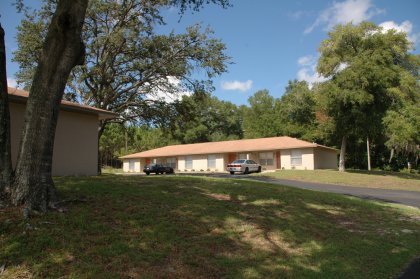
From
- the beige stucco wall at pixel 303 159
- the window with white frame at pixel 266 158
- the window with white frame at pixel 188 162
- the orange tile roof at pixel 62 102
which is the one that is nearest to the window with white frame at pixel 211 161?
the window with white frame at pixel 188 162

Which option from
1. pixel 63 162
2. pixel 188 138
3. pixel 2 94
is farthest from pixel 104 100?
pixel 188 138

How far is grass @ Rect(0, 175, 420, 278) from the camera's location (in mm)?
5641

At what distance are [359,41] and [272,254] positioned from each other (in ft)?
101

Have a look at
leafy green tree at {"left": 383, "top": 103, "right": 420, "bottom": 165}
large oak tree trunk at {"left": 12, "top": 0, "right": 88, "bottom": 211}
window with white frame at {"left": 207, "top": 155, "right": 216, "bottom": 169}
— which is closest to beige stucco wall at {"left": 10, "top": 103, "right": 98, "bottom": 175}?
large oak tree trunk at {"left": 12, "top": 0, "right": 88, "bottom": 211}

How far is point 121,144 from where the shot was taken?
67688 mm

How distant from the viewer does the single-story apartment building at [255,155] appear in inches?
1511

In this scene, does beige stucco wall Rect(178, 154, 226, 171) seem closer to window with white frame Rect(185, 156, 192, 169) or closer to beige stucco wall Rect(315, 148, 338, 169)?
window with white frame Rect(185, 156, 192, 169)

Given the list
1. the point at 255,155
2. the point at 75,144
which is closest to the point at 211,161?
the point at 255,155

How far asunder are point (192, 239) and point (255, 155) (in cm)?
3610

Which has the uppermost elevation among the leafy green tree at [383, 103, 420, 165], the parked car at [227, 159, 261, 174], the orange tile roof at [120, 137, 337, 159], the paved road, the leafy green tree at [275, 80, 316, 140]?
the leafy green tree at [275, 80, 316, 140]

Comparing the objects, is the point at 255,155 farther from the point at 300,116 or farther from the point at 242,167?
the point at 300,116

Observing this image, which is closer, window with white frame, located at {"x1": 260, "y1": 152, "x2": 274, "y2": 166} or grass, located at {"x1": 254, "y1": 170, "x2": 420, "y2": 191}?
grass, located at {"x1": 254, "y1": 170, "x2": 420, "y2": 191}

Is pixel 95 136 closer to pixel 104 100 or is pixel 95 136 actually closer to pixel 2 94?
pixel 104 100

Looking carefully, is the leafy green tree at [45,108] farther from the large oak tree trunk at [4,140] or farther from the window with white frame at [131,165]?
the window with white frame at [131,165]
